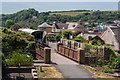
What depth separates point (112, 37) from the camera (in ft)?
69.4

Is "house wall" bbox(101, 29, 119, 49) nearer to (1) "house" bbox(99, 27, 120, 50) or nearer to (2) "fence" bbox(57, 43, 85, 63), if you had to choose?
(1) "house" bbox(99, 27, 120, 50)

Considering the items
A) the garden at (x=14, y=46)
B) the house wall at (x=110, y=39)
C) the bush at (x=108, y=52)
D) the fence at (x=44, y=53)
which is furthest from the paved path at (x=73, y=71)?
the house wall at (x=110, y=39)

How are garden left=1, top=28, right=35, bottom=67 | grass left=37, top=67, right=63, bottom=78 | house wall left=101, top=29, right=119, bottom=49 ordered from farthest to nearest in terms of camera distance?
1. house wall left=101, top=29, right=119, bottom=49
2. garden left=1, top=28, right=35, bottom=67
3. grass left=37, top=67, right=63, bottom=78

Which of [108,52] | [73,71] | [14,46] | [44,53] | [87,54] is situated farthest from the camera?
[14,46]

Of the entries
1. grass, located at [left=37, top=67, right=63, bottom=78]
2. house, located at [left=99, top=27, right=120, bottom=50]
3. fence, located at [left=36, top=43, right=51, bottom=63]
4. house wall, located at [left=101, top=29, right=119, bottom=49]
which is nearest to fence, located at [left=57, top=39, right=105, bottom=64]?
fence, located at [left=36, top=43, right=51, bottom=63]

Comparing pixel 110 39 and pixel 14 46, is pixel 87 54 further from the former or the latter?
pixel 110 39

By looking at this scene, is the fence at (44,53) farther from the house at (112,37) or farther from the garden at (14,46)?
the house at (112,37)

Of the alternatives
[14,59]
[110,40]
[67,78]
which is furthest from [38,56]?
[110,40]

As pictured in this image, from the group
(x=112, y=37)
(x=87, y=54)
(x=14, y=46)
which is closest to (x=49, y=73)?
(x=87, y=54)

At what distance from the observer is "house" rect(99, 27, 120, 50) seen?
1795 centimetres

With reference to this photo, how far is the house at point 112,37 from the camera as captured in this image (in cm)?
1795

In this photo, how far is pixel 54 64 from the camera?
1300cm

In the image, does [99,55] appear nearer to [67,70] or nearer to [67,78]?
[67,70]

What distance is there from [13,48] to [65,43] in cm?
712
